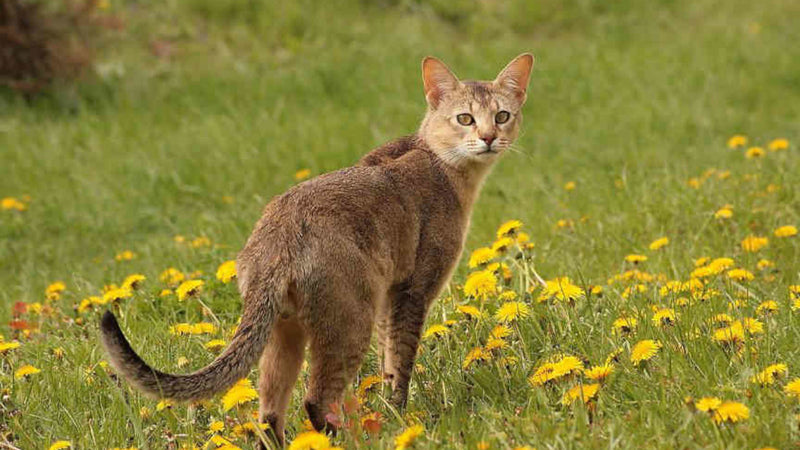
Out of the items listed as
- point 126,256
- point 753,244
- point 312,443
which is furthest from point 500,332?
point 126,256

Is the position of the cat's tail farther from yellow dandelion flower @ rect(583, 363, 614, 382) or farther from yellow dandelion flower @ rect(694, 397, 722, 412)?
yellow dandelion flower @ rect(694, 397, 722, 412)

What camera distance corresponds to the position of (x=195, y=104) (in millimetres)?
9773

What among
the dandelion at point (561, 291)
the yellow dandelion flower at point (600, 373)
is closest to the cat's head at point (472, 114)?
the dandelion at point (561, 291)

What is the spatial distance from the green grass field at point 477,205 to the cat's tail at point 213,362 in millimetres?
230

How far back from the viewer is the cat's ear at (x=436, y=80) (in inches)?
178

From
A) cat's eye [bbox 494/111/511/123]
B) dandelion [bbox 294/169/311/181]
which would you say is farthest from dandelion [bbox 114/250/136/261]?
Answer: cat's eye [bbox 494/111/511/123]

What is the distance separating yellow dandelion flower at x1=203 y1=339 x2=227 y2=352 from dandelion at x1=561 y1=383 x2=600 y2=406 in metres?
1.44

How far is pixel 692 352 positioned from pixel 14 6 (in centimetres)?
815

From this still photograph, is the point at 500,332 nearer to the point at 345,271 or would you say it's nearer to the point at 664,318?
the point at 664,318

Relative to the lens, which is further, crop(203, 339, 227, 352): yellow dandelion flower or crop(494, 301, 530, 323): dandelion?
crop(203, 339, 227, 352): yellow dandelion flower

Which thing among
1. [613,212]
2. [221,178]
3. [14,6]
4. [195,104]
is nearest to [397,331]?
[613,212]

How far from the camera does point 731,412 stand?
8.93 feet

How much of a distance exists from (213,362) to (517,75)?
2194mm

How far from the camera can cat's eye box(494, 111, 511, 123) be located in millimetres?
4422
